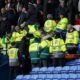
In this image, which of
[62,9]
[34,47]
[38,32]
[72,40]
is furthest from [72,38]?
[62,9]

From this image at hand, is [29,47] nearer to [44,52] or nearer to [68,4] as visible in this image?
[44,52]

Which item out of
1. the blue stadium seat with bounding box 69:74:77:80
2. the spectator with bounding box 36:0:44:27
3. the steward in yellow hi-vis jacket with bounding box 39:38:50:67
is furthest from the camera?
the spectator with bounding box 36:0:44:27

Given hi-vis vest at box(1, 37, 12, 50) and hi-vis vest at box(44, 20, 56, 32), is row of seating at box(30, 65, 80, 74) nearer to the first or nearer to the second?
hi-vis vest at box(44, 20, 56, 32)

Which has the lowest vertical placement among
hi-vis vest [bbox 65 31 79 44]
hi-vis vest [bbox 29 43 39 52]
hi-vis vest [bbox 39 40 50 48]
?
hi-vis vest [bbox 29 43 39 52]

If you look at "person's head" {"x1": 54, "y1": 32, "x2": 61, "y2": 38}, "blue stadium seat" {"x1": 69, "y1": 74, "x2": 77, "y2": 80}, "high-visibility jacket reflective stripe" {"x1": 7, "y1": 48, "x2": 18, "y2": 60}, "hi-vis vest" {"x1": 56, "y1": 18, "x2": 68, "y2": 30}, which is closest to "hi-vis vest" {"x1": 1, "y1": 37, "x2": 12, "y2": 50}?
"high-visibility jacket reflective stripe" {"x1": 7, "y1": 48, "x2": 18, "y2": 60}

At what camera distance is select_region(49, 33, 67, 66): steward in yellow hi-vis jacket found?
60.6 feet

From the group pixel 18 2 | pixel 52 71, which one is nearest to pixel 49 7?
pixel 18 2

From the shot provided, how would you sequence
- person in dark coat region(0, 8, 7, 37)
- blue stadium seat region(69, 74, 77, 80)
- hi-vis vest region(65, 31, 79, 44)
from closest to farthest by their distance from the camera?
1. blue stadium seat region(69, 74, 77, 80)
2. hi-vis vest region(65, 31, 79, 44)
3. person in dark coat region(0, 8, 7, 37)

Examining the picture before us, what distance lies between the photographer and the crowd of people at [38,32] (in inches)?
741

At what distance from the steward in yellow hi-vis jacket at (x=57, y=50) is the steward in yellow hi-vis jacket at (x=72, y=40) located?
0.77ft

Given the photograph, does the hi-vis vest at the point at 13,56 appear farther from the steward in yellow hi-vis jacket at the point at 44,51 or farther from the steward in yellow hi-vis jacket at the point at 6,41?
the steward in yellow hi-vis jacket at the point at 44,51

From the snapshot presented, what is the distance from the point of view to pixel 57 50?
18562mm

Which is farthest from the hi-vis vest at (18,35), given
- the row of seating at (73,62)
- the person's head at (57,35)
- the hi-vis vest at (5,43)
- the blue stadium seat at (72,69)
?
the blue stadium seat at (72,69)

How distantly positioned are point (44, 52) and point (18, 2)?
5.93 m
